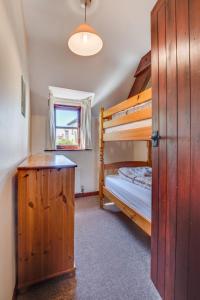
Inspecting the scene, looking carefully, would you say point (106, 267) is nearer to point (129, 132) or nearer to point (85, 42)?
point (129, 132)

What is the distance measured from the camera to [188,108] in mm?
865

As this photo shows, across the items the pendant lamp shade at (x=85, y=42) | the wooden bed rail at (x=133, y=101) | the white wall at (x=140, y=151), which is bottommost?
the white wall at (x=140, y=151)

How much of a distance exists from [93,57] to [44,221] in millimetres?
2401

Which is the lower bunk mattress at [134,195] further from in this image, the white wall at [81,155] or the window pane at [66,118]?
the window pane at [66,118]

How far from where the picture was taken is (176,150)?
97cm

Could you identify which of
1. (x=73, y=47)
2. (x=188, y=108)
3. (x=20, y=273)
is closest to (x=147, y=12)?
(x=73, y=47)

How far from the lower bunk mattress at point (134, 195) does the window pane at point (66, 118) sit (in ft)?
5.10

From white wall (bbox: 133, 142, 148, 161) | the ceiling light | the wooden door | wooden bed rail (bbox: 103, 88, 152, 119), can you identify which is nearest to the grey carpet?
the wooden door

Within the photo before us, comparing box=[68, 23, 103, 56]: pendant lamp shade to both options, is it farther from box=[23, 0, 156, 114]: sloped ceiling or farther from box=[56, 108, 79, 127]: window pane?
box=[56, 108, 79, 127]: window pane

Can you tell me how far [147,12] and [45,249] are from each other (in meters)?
2.70

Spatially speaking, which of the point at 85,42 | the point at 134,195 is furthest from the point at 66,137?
the point at 85,42

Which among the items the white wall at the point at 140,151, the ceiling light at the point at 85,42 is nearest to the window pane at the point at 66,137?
the white wall at the point at 140,151

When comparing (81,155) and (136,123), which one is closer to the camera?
(136,123)

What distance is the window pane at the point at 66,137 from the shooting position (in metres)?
3.52
